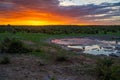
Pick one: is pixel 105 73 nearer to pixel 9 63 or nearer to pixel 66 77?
pixel 66 77

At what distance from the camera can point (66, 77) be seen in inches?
508

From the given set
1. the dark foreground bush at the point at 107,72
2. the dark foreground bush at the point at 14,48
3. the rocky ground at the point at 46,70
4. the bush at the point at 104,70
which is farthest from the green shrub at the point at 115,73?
the dark foreground bush at the point at 14,48

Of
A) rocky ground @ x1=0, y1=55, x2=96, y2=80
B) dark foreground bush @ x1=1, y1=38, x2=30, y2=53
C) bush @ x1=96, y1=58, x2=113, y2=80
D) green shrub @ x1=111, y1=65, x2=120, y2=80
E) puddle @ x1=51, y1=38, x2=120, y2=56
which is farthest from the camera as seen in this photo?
puddle @ x1=51, y1=38, x2=120, y2=56

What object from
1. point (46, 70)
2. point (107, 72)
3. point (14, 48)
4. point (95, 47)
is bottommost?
point (95, 47)

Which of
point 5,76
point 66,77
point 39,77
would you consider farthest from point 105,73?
point 5,76

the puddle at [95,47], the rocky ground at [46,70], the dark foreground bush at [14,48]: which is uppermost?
the dark foreground bush at [14,48]

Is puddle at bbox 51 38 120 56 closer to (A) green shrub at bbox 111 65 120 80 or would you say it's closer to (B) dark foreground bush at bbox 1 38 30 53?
(B) dark foreground bush at bbox 1 38 30 53

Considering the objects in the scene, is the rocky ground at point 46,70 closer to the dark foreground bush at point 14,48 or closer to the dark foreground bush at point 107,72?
the dark foreground bush at point 107,72

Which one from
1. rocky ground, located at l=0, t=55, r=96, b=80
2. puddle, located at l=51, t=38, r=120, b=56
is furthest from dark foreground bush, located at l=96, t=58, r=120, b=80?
puddle, located at l=51, t=38, r=120, b=56

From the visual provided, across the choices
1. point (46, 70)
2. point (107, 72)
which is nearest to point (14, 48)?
point (46, 70)

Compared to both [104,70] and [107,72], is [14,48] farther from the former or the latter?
[107,72]

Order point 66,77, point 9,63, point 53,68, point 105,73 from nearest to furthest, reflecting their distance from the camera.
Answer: point 105,73
point 66,77
point 53,68
point 9,63

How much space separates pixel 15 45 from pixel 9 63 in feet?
14.8

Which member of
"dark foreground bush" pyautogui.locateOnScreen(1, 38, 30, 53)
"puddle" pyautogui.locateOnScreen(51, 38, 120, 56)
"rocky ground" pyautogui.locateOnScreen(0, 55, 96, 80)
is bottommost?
"puddle" pyautogui.locateOnScreen(51, 38, 120, 56)
